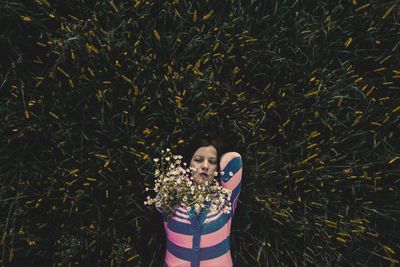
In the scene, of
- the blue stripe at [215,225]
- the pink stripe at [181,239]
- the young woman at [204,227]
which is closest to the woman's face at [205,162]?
the young woman at [204,227]

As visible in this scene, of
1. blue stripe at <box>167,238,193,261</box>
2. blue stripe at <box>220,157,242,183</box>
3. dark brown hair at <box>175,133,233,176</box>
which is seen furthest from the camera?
dark brown hair at <box>175,133,233,176</box>

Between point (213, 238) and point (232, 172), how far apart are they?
18.9 inches

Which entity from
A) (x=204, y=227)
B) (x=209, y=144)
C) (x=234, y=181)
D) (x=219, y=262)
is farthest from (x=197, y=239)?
(x=209, y=144)

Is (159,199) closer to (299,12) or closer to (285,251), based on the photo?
(285,251)

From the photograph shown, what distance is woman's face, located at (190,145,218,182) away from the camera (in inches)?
107

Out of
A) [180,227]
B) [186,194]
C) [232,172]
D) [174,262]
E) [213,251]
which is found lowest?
[174,262]

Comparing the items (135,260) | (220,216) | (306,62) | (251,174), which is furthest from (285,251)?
(306,62)

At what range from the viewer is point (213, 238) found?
8.57ft

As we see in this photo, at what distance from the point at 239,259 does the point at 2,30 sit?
284 centimetres

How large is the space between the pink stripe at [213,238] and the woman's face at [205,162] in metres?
0.37

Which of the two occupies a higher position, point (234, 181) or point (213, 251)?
point (234, 181)

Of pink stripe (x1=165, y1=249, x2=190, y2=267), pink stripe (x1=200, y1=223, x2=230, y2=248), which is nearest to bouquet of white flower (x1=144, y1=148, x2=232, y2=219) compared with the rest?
pink stripe (x1=200, y1=223, x2=230, y2=248)

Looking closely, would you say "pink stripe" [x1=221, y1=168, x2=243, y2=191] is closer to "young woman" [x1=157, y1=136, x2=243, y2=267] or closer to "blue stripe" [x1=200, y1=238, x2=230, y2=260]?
"young woman" [x1=157, y1=136, x2=243, y2=267]

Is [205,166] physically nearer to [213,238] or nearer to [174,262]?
[213,238]
